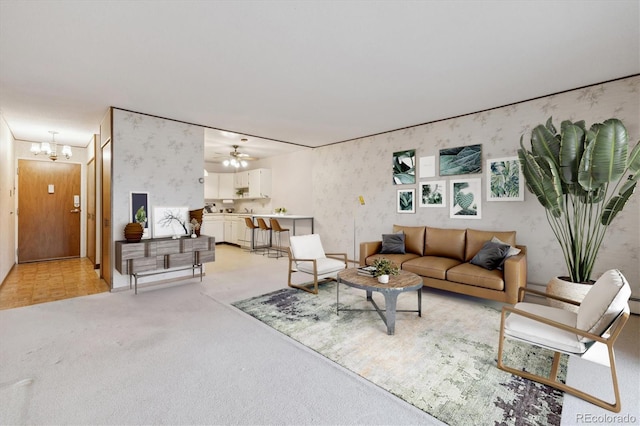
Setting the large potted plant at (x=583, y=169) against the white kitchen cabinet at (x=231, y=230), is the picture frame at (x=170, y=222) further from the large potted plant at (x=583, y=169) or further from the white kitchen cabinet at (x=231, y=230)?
the large potted plant at (x=583, y=169)

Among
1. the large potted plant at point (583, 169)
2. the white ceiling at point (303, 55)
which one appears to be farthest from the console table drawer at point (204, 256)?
the large potted plant at point (583, 169)

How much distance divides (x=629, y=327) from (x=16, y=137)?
10.3 m

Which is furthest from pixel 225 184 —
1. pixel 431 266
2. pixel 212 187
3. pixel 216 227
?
pixel 431 266

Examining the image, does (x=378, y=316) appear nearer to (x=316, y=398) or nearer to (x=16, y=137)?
(x=316, y=398)

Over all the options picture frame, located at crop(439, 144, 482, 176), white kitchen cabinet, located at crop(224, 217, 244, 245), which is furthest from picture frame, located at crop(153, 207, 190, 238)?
picture frame, located at crop(439, 144, 482, 176)

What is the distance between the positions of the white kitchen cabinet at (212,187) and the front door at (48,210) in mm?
3136

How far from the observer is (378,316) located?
132 inches

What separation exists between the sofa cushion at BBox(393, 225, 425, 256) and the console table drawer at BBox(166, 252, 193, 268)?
11.4 feet

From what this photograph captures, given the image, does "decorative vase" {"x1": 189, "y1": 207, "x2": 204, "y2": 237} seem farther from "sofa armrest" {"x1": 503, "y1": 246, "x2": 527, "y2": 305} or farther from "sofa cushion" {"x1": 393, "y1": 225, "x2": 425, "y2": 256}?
"sofa armrest" {"x1": 503, "y1": 246, "x2": 527, "y2": 305}

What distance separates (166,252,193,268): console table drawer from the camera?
14.7ft

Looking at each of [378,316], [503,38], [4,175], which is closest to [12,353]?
[378,316]

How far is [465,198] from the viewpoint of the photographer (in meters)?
4.65

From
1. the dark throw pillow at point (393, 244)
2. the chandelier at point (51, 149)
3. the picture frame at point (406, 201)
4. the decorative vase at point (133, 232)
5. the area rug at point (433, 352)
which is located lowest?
the area rug at point (433, 352)

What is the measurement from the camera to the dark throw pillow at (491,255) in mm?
3717
